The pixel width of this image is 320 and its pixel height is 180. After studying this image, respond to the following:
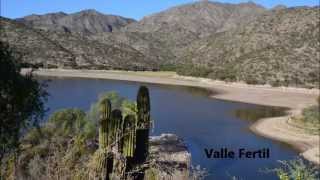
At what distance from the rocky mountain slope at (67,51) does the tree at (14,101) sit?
13050 cm

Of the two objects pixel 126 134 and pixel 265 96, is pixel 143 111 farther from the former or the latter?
pixel 265 96

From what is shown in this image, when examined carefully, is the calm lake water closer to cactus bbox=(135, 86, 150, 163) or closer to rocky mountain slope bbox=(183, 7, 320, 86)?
cactus bbox=(135, 86, 150, 163)

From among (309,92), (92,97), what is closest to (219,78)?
(309,92)

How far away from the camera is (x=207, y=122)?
2427 inches

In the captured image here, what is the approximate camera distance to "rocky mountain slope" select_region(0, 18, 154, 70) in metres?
154

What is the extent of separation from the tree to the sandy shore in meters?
16.5

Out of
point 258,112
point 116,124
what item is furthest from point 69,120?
point 258,112

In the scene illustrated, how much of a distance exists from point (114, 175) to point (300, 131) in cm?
4502

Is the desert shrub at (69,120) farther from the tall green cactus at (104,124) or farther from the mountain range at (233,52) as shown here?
the mountain range at (233,52)

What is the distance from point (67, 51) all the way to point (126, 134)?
159 metres

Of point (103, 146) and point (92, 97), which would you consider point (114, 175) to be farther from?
point (92, 97)

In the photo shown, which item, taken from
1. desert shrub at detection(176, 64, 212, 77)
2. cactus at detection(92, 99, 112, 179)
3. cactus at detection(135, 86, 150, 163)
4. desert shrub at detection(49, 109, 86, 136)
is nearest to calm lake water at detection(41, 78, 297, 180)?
cactus at detection(135, 86, 150, 163)

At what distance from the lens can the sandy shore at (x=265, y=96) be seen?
4866cm

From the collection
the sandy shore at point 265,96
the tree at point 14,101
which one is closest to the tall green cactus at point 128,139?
the tree at point 14,101
